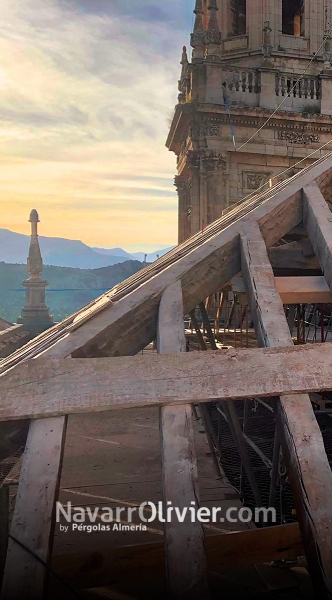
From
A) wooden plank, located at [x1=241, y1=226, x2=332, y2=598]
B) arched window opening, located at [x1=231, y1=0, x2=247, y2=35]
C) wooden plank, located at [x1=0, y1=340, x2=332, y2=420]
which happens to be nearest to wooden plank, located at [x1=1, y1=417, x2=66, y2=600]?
wooden plank, located at [x1=0, y1=340, x2=332, y2=420]

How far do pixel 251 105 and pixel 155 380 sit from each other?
50.0 ft

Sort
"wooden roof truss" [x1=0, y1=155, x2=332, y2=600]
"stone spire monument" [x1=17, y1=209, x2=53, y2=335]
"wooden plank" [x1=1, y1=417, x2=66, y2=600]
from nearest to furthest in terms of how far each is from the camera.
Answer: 1. "wooden plank" [x1=1, y1=417, x2=66, y2=600]
2. "wooden roof truss" [x1=0, y1=155, x2=332, y2=600]
3. "stone spire monument" [x1=17, y1=209, x2=53, y2=335]

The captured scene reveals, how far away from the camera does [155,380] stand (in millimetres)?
2521

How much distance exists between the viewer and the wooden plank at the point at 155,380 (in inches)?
94.4

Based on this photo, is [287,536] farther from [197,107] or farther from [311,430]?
[197,107]

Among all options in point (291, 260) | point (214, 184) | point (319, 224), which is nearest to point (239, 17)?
point (214, 184)

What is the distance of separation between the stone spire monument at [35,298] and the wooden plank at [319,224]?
1920 cm

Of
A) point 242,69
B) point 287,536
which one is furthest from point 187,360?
point 242,69

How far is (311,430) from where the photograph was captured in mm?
2344

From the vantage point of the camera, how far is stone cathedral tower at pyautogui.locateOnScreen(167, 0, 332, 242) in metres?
15.0

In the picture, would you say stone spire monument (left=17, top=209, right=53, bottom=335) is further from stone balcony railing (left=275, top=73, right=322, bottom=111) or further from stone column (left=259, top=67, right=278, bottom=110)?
stone balcony railing (left=275, top=73, right=322, bottom=111)

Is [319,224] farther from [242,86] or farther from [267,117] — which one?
[242,86]

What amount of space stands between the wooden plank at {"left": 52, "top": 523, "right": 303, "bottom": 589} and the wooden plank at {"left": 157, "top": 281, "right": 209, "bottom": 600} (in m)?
0.79

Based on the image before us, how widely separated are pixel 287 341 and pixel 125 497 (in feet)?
14.9
